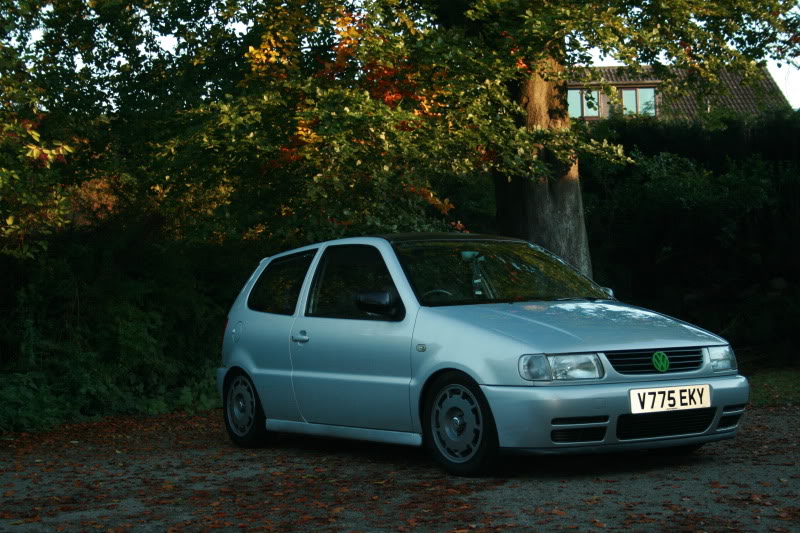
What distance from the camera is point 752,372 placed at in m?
16.8

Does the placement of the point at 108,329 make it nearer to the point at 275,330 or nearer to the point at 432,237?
the point at 275,330

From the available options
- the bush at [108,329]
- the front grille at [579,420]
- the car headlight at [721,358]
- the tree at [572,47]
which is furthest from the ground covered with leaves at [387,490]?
the tree at [572,47]

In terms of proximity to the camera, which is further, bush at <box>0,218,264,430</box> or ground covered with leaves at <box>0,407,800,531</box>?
bush at <box>0,218,264,430</box>

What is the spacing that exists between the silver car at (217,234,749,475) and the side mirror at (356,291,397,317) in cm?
2

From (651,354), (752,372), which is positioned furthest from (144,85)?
(651,354)

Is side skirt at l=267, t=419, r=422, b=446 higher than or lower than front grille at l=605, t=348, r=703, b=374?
lower

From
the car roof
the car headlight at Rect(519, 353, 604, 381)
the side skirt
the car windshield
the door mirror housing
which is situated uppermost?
the car roof

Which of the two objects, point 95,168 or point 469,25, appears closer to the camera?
point 469,25

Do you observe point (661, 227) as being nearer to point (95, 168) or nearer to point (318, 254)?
point (95, 168)

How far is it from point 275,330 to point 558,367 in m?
3.08

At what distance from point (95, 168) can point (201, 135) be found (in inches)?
191

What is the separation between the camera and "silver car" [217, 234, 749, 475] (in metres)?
7.52

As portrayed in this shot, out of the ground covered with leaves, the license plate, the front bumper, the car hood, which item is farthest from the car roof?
the license plate

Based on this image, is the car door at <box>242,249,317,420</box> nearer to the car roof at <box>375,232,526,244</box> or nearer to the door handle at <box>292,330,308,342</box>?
the door handle at <box>292,330,308,342</box>
